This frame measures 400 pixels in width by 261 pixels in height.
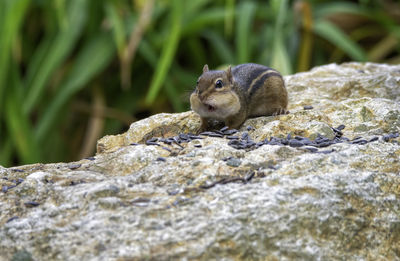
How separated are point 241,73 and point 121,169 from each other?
5.14 ft

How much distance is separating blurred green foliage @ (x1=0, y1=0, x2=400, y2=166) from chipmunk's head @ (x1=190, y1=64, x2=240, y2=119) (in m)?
1.70

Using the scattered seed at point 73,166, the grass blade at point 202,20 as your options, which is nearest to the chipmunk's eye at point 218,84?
the scattered seed at point 73,166

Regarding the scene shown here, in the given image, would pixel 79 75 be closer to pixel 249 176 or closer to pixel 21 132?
pixel 21 132

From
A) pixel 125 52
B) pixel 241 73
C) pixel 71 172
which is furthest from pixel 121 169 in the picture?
pixel 125 52

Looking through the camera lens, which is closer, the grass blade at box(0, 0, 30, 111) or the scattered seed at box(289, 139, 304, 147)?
the scattered seed at box(289, 139, 304, 147)

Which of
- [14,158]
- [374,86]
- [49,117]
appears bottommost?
[14,158]

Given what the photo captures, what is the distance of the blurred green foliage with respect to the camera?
605 cm

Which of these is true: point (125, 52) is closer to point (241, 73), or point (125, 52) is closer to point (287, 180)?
point (241, 73)

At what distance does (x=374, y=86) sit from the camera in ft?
14.8

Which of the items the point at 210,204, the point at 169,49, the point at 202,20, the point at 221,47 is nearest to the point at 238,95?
the point at 210,204

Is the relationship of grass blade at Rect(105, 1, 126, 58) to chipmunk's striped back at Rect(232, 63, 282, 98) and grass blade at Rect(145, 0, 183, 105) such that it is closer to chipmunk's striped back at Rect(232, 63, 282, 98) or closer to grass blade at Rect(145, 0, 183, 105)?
grass blade at Rect(145, 0, 183, 105)

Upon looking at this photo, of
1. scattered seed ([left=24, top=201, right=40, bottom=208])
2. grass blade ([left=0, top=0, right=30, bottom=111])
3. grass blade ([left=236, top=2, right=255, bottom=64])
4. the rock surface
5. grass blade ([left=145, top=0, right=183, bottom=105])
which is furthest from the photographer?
grass blade ([left=236, top=2, right=255, bottom=64])

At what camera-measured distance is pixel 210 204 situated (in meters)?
2.69

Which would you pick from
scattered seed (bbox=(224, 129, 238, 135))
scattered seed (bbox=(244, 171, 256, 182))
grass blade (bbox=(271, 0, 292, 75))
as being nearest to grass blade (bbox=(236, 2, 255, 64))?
grass blade (bbox=(271, 0, 292, 75))
